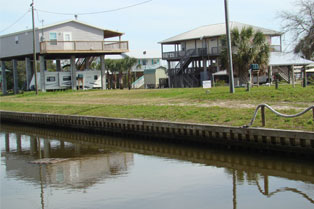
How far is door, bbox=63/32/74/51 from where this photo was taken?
50.2 m

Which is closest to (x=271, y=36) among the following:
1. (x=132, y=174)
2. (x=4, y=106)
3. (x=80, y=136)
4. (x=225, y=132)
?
(x=4, y=106)

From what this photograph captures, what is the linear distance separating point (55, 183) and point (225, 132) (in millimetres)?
7522

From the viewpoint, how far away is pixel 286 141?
17.1 meters

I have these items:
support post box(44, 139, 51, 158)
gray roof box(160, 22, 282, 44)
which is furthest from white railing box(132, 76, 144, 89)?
support post box(44, 139, 51, 158)

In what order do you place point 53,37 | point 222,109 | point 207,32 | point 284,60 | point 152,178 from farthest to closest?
point 207,32 → point 53,37 → point 284,60 → point 222,109 → point 152,178

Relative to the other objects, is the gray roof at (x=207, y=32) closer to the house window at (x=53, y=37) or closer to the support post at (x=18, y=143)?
the house window at (x=53, y=37)

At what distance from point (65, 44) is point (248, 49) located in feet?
67.8

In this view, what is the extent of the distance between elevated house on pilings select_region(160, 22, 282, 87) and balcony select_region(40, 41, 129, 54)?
33.7ft

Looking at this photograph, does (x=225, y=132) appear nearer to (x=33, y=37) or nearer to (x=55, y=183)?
(x=55, y=183)

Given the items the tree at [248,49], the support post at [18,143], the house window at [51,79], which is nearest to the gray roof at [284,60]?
the tree at [248,49]

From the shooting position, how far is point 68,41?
49469mm

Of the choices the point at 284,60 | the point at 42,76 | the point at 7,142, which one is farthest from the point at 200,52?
the point at 7,142

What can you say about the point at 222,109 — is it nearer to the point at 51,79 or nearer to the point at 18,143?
the point at 18,143

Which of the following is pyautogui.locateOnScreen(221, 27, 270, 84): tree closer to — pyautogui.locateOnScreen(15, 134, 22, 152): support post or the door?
the door
